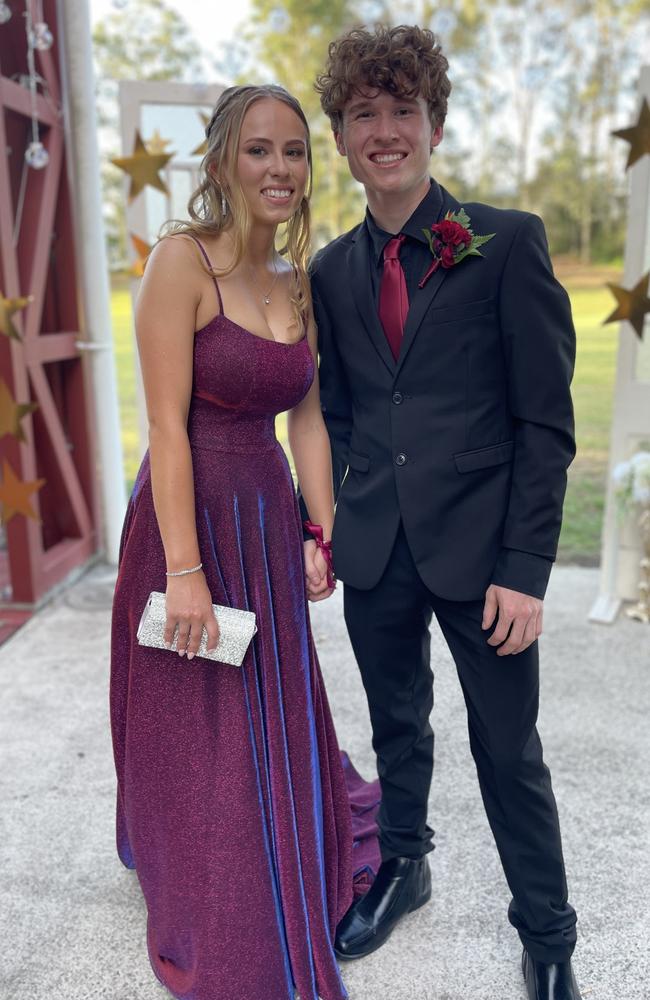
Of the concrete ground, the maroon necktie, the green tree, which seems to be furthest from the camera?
the green tree

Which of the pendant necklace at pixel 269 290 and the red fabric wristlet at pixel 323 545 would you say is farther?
the red fabric wristlet at pixel 323 545

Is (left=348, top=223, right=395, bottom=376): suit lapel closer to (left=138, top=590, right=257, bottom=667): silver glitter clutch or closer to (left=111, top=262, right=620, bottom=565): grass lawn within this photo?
(left=138, top=590, right=257, bottom=667): silver glitter clutch

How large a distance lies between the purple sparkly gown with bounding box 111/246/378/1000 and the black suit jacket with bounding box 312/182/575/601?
6.6 inches

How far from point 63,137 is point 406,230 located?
3181mm

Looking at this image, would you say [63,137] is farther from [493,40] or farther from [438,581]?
[493,40]

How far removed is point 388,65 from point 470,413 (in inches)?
25.0

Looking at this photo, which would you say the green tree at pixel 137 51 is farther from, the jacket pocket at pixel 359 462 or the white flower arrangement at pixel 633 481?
the jacket pocket at pixel 359 462

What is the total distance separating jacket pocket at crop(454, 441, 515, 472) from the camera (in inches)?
63.4

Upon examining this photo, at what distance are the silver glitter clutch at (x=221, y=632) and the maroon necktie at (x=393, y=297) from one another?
1.94 ft

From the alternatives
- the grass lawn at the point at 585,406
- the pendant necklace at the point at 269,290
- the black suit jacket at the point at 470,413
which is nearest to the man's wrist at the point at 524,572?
the black suit jacket at the point at 470,413

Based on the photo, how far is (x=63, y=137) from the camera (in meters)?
4.20

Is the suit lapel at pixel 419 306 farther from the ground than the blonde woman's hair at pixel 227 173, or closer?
closer

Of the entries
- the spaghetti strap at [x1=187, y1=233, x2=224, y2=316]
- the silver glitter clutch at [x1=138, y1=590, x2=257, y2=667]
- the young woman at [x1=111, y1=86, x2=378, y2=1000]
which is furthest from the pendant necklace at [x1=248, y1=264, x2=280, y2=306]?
the silver glitter clutch at [x1=138, y1=590, x2=257, y2=667]

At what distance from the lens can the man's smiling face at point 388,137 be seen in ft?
5.16
